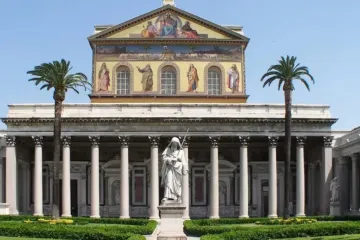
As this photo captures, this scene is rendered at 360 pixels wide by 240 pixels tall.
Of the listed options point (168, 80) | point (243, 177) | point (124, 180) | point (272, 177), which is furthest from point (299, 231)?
point (168, 80)

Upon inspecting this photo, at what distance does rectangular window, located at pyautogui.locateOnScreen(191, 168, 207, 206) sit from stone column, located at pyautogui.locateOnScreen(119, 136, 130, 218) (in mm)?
8399

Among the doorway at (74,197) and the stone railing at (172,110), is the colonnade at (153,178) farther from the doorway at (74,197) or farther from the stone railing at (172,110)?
the doorway at (74,197)

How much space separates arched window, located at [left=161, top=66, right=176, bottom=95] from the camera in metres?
64.5

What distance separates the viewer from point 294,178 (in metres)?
64.6

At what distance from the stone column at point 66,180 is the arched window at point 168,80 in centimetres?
1056

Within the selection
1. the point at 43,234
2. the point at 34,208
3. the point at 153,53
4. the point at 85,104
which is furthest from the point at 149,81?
the point at 43,234

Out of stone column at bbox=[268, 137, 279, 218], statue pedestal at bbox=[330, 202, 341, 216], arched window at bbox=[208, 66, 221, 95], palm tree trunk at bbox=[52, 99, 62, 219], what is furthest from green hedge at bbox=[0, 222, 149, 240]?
arched window at bbox=[208, 66, 221, 95]

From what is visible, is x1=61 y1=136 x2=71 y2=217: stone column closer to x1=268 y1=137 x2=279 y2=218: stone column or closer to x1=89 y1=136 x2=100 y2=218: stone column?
x1=89 y1=136 x2=100 y2=218: stone column

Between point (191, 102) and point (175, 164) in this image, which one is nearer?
point (175, 164)

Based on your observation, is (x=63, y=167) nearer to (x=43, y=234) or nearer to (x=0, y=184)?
(x=0, y=184)

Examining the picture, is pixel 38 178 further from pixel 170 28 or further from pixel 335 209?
pixel 335 209

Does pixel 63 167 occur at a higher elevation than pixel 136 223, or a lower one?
higher

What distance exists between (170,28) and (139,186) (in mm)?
13826

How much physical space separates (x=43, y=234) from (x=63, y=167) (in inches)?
892
